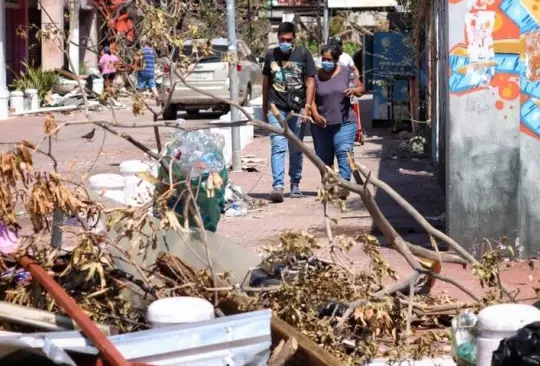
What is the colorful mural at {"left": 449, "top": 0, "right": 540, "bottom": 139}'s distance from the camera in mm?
8547

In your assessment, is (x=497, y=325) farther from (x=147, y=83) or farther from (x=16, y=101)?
(x=16, y=101)

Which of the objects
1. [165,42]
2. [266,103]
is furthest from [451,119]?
[266,103]

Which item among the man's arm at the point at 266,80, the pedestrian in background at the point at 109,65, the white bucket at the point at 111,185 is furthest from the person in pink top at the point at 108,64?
the man's arm at the point at 266,80

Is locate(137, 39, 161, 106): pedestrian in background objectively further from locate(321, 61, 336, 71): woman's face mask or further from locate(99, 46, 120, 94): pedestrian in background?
locate(321, 61, 336, 71): woman's face mask

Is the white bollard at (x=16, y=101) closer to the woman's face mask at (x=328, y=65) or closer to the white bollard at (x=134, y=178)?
the woman's face mask at (x=328, y=65)

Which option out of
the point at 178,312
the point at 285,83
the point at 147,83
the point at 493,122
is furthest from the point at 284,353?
the point at 147,83

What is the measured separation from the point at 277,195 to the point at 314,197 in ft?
2.07

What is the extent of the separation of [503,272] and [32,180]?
169 inches

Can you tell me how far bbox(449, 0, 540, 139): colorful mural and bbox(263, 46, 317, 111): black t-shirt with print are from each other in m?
3.36

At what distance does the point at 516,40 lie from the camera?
8.57m

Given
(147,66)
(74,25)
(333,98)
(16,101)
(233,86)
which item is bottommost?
(16,101)

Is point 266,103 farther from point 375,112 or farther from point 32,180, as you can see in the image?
point 375,112

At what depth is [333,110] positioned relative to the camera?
11.7 m

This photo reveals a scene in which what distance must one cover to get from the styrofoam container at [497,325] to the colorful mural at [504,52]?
12.4ft
